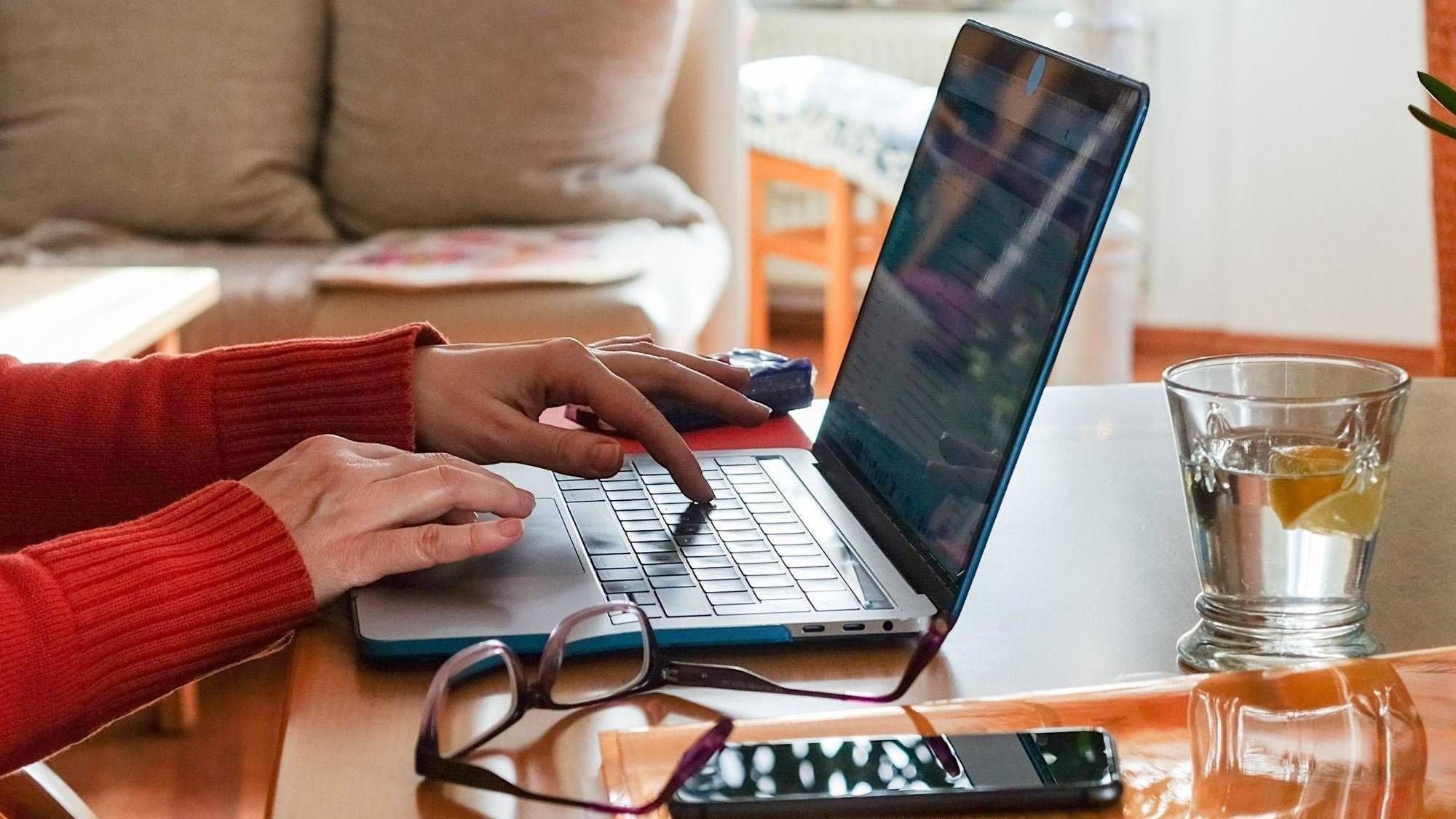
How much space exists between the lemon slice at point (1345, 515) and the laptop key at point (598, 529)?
0.31 m

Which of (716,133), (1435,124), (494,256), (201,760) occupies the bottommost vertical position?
(201,760)

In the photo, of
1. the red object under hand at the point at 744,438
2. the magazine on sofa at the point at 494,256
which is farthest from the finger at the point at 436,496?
the magazine on sofa at the point at 494,256

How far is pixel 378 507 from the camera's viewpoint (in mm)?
711

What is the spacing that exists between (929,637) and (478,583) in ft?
0.69

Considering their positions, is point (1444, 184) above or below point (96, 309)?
above

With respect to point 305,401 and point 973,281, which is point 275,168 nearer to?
point 305,401

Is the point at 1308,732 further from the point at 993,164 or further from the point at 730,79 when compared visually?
the point at 730,79

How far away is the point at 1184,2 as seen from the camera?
11.5 feet

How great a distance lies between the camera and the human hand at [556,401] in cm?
83

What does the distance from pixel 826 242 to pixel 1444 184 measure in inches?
79.5

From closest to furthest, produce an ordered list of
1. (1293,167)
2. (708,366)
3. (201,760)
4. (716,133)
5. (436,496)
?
(436,496), (708,366), (201,760), (716,133), (1293,167)

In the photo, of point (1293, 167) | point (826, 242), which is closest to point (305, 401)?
point (826, 242)

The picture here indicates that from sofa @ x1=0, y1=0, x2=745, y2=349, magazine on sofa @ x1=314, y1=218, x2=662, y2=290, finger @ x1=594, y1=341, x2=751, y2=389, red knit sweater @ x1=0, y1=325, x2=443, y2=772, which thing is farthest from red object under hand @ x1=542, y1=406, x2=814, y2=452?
sofa @ x1=0, y1=0, x2=745, y2=349

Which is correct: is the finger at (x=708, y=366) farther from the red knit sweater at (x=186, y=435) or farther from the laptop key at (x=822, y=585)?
the laptop key at (x=822, y=585)
